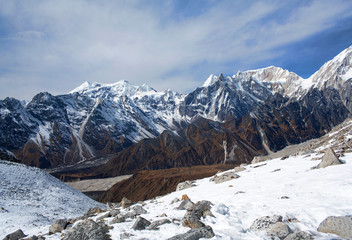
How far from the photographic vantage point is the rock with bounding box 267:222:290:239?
297 inches

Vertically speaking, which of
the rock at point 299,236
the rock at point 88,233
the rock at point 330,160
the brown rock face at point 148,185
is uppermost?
the rock at point 88,233

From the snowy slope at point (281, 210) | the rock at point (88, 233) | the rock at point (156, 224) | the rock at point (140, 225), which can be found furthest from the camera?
the rock at point (140, 225)

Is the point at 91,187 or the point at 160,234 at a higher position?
the point at 160,234

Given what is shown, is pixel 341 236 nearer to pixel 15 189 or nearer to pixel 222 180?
pixel 222 180

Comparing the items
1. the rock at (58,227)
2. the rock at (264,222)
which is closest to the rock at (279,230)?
the rock at (264,222)

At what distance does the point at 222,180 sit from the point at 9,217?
19.7m

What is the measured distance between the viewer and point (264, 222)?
327 inches

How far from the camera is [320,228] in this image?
7.47 m

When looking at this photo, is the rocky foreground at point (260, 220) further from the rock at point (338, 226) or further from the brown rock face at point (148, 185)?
the brown rock face at point (148, 185)

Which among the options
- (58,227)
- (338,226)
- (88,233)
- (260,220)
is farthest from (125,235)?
(338,226)

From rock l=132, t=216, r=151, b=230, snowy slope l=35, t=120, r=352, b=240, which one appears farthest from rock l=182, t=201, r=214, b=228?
rock l=132, t=216, r=151, b=230

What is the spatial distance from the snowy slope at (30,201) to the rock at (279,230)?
60.4 feet

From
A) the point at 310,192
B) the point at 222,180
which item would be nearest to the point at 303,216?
the point at 310,192

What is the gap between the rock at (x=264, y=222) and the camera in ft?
26.7
